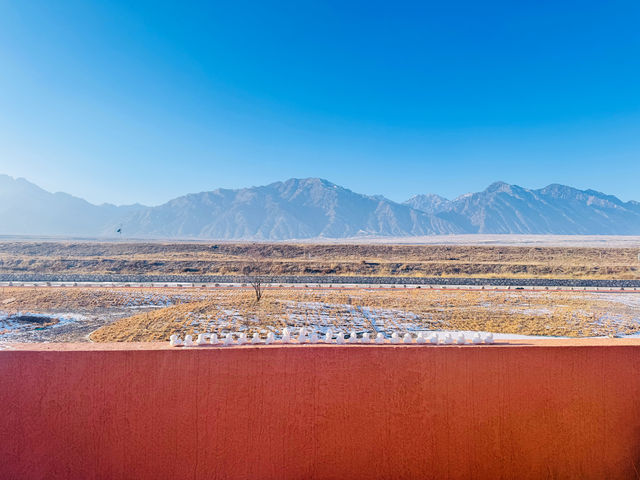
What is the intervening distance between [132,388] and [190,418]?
1.94 feet

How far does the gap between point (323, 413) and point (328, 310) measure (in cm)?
1666

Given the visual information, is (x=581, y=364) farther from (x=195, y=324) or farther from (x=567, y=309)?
(x=567, y=309)

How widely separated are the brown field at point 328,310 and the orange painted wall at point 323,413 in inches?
470

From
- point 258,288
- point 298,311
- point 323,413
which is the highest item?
point 323,413

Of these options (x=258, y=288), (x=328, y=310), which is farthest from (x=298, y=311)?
(x=258, y=288)

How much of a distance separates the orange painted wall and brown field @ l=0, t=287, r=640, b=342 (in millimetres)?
11944

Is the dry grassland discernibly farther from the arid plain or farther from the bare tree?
the bare tree

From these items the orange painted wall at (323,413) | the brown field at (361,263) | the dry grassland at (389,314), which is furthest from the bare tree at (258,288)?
the orange painted wall at (323,413)

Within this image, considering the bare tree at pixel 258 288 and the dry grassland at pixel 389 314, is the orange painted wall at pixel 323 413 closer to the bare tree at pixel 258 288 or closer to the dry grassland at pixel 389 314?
the dry grassland at pixel 389 314

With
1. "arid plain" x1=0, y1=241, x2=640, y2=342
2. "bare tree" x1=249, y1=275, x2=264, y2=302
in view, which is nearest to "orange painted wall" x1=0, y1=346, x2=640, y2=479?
"arid plain" x1=0, y1=241, x2=640, y2=342

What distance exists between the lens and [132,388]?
3314mm

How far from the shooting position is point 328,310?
1994cm

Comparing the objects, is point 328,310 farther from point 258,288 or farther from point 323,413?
point 323,413

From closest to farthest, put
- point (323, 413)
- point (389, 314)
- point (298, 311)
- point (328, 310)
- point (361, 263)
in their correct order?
point (323, 413) → point (389, 314) → point (298, 311) → point (328, 310) → point (361, 263)
